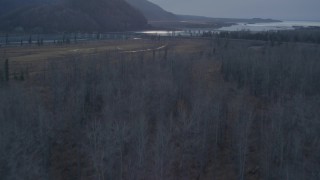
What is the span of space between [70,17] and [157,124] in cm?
4948

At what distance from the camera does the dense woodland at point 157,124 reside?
14.9m

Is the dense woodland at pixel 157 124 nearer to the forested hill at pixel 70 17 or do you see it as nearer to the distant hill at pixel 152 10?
the forested hill at pixel 70 17

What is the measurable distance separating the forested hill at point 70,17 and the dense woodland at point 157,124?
119 feet

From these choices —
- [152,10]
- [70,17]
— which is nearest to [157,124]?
[70,17]

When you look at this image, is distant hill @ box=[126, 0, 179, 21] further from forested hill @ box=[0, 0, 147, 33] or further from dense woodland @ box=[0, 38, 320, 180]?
dense woodland @ box=[0, 38, 320, 180]

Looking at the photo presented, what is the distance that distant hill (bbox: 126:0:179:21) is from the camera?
11606cm

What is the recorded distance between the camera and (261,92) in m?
25.5

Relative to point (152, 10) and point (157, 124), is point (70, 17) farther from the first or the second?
point (152, 10)

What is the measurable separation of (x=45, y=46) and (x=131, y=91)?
26006 millimetres

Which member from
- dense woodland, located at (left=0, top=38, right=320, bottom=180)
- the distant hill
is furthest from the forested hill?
the distant hill

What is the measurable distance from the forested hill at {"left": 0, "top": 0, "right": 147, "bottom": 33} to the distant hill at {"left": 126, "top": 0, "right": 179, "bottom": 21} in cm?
3806

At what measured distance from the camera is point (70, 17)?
211 feet

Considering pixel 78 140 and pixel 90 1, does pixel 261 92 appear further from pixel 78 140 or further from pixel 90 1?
pixel 90 1

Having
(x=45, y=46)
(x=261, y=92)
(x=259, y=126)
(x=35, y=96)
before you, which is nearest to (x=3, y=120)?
(x=35, y=96)
